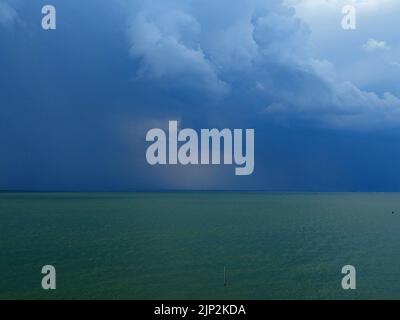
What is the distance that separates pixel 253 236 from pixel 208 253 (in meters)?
5.65

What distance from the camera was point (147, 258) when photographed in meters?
15.9

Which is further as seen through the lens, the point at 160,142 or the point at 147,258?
the point at 147,258

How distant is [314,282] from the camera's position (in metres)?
12.1

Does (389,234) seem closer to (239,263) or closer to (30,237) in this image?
(239,263)
